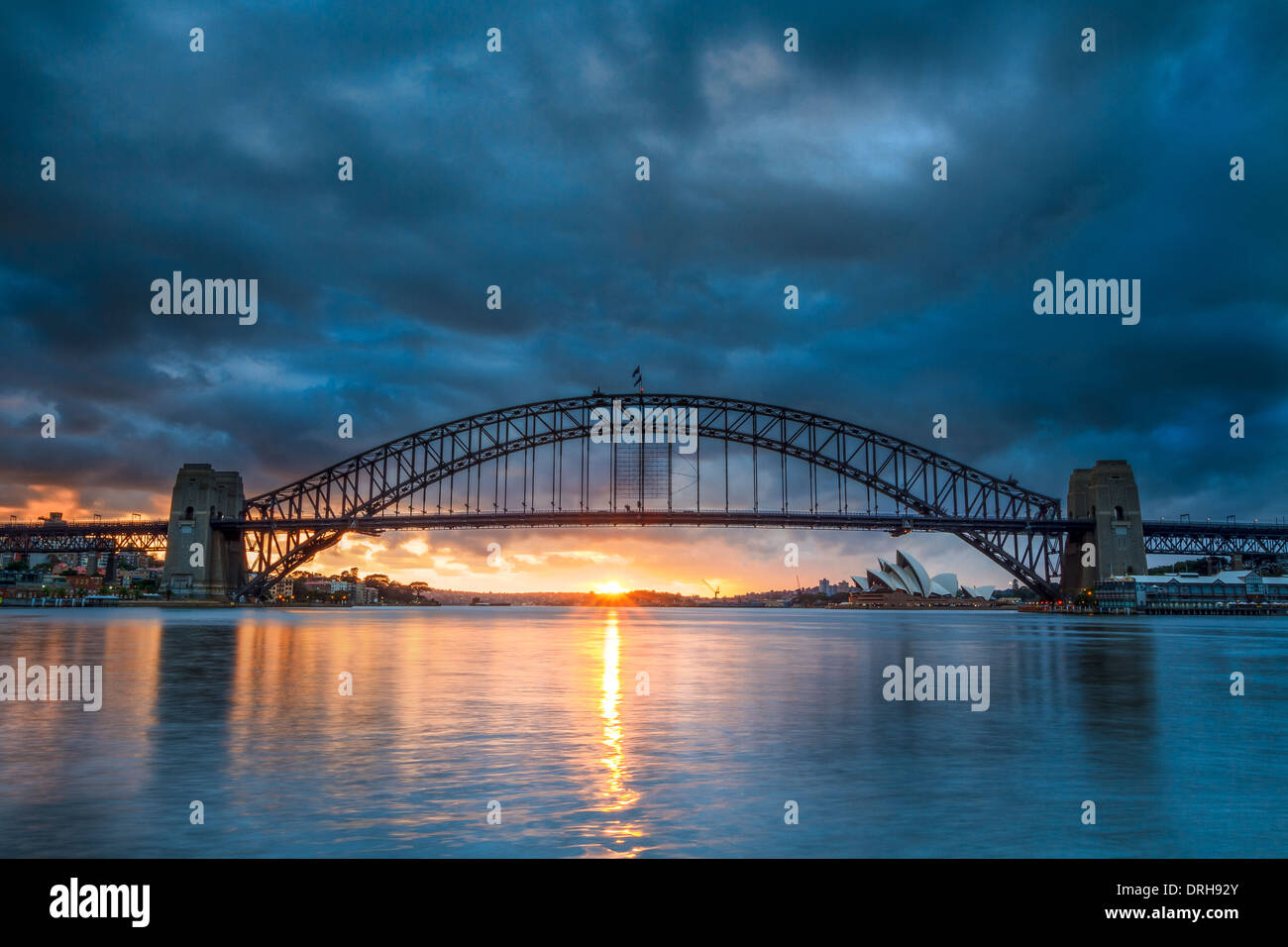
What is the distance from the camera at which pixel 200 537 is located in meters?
105

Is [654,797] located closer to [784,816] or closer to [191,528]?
[784,816]

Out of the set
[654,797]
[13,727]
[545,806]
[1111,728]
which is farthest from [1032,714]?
[13,727]

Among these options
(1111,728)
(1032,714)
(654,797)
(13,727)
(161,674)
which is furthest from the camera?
(161,674)

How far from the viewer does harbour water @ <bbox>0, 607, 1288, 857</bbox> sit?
28.0 feet

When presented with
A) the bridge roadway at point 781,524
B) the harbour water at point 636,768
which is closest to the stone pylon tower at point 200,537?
the bridge roadway at point 781,524

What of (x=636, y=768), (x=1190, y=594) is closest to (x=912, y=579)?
(x=1190, y=594)

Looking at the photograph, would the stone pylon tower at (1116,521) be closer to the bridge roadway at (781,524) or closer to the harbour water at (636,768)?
the bridge roadway at (781,524)

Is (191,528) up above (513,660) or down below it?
above

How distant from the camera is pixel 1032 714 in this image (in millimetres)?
18172

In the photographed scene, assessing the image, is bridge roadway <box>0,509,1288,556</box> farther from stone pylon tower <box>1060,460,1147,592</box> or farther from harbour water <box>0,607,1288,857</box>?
harbour water <box>0,607,1288,857</box>

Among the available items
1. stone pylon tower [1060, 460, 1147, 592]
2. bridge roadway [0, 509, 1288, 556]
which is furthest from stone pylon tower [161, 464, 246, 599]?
stone pylon tower [1060, 460, 1147, 592]
